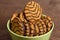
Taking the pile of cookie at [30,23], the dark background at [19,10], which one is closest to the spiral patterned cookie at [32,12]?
the pile of cookie at [30,23]

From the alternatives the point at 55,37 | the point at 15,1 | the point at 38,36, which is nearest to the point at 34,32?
the point at 38,36

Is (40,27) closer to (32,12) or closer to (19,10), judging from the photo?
(32,12)

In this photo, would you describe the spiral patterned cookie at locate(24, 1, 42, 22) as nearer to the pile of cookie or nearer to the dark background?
the pile of cookie

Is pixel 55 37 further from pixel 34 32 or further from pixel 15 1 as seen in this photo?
pixel 15 1

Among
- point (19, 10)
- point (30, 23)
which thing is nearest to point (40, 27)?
point (30, 23)

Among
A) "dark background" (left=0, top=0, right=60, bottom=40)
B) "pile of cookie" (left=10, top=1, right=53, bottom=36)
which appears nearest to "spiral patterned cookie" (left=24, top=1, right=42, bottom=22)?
"pile of cookie" (left=10, top=1, right=53, bottom=36)
